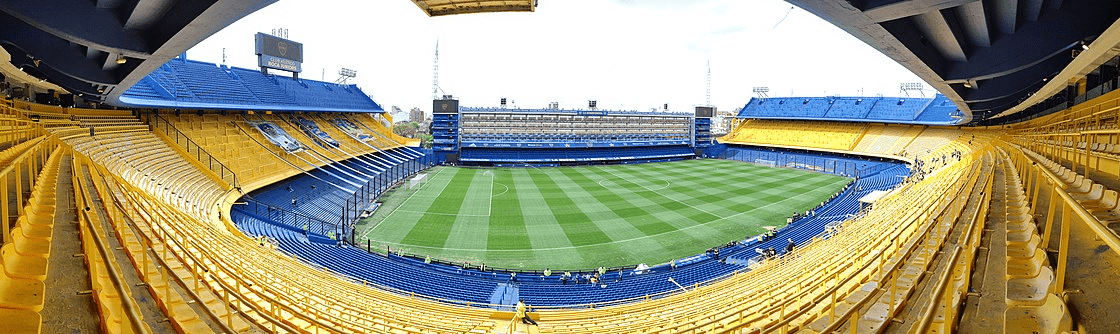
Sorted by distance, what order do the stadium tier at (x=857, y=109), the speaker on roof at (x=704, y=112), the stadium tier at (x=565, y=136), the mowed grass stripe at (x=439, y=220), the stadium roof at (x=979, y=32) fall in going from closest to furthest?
the stadium roof at (x=979, y=32), the mowed grass stripe at (x=439, y=220), the stadium tier at (x=857, y=109), the stadium tier at (x=565, y=136), the speaker on roof at (x=704, y=112)

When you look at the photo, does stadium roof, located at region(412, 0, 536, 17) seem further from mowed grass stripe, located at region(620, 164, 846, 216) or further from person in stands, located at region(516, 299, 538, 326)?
mowed grass stripe, located at region(620, 164, 846, 216)

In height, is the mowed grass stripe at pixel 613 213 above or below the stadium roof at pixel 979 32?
below

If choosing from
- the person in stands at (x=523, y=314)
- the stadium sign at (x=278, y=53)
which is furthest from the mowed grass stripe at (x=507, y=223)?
the stadium sign at (x=278, y=53)

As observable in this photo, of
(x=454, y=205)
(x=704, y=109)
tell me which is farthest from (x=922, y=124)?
(x=454, y=205)

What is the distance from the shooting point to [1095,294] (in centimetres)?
258

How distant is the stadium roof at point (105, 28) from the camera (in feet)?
21.9

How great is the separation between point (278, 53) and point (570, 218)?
2772cm

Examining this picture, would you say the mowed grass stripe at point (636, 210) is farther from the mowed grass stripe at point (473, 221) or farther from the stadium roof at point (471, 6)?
the stadium roof at point (471, 6)

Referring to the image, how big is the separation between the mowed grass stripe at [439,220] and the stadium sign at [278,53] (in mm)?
17071

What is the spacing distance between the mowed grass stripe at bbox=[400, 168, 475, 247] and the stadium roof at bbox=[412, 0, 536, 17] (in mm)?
10361

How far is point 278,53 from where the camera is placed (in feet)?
116

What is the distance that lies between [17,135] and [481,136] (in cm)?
3867

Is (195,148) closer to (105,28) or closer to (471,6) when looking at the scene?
(105,28)

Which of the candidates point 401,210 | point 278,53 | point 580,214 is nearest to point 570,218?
point 580,214
